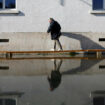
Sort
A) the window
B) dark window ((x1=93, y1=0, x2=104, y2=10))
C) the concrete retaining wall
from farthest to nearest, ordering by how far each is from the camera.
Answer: dark window ((x1=93, y1=0, x2=104, y2=10)) < the window < the concrete retaining wall

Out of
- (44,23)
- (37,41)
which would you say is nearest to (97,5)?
(44,23)

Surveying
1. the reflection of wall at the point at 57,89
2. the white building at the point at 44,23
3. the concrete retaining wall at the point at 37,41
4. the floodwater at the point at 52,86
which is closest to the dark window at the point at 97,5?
the white building at the point at 44,23

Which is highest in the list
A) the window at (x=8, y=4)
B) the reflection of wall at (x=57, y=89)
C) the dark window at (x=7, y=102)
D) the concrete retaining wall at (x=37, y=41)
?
the window at (x=8, y=4)

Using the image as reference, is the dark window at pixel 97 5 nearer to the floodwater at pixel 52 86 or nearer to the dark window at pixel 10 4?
the dark window at pixel 10 4

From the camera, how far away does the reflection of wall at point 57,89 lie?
180 inches

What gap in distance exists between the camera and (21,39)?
1277 centimetres

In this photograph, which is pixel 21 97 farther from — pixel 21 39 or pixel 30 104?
pixel 21 39

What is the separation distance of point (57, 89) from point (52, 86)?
0.99 feet

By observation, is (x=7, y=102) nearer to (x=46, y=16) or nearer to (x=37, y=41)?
(x=37, y=41)

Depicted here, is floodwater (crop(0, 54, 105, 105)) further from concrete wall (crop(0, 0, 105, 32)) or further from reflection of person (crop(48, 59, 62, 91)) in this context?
concrete wall (crop(0, 0, 105, 32))

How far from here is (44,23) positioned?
12.8 meters

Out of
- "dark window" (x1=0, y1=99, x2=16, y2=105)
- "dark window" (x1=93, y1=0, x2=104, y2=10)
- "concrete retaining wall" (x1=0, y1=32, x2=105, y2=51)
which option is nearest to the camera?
"dark window" (x1=0, y1=99, x2=16, y2=105)

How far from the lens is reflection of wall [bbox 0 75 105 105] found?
4582 mm

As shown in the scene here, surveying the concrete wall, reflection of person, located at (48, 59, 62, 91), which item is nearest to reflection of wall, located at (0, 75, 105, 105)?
reflection of person, located at (48, 59, 62, 91)
